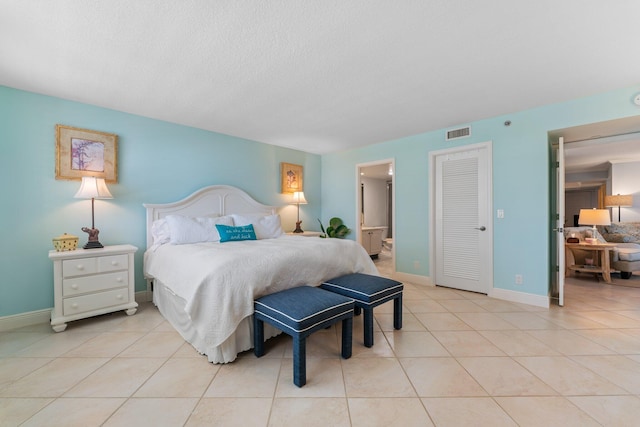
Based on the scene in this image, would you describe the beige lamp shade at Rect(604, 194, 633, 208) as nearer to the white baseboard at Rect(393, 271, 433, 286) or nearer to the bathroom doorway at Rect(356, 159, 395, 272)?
the bathroom doorway at Rect(356, 159, 395, 272)

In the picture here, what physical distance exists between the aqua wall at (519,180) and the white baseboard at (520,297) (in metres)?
0.04

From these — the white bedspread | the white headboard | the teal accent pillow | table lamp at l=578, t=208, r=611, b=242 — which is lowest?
the white bedspread

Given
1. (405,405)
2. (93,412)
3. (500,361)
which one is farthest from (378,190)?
(93,412)

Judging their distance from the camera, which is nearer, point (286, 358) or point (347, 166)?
point (286, 358)

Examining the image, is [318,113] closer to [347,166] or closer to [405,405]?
[347,166]

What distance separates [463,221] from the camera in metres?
3.84

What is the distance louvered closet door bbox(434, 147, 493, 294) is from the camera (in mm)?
3643

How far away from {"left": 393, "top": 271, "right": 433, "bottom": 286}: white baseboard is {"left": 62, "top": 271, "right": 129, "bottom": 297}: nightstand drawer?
3720mm

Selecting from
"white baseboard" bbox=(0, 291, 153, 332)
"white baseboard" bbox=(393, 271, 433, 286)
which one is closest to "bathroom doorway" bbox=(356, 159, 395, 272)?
"white baseboard" bbox=(393, 271, 433, 286)

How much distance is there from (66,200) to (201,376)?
8.37 ft

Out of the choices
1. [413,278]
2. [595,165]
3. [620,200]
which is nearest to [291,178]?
[413,278]

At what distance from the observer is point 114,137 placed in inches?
127

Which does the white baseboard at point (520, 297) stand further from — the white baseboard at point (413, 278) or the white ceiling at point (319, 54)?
the white ceiling at point (319, 54)

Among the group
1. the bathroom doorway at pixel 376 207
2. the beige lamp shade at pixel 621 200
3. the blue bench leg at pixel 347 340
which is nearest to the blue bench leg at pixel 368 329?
the blue bench leg at pixel 347 340
